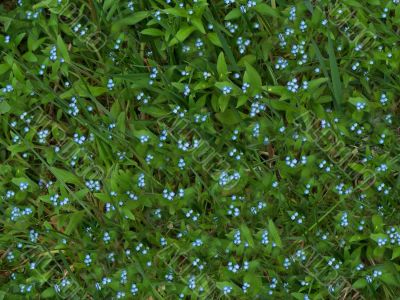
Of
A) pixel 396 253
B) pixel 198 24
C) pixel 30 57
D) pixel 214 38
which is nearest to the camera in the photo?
pixel 396 253

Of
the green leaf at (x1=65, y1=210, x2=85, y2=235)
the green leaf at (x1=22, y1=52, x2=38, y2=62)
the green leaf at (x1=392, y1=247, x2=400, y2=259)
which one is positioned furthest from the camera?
the green leaf at (x1=22, y1=52, x2=38, y2=62)

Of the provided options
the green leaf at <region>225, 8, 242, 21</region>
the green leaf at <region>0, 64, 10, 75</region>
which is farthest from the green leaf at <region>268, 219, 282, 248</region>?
the green leaf at <region>0, 64, 10, 75</region>

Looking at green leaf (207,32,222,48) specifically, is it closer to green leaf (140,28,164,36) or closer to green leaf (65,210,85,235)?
green leaf (140,28,164,36)

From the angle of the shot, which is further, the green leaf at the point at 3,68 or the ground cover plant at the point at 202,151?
the green leaf at the point at 3,68

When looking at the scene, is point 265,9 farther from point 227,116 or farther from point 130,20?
point 130,20

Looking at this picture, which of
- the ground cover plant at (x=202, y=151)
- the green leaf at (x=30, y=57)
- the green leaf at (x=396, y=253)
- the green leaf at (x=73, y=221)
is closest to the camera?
the green leaf at (x=396, y=253)

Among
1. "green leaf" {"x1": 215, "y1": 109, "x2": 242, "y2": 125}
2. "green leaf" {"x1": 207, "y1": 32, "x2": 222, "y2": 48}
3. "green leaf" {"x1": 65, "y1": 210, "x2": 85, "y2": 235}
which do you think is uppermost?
"green leaf" {"x1": 207, "y1": 32, "x2": 222, "y2": 48}

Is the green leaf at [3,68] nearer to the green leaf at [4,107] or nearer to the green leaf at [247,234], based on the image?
the green leaf at [4,107]

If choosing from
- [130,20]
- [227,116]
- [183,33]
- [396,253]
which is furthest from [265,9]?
[396,253]

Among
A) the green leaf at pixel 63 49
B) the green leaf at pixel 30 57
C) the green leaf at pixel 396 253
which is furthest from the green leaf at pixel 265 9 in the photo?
the green leaf at pixel 396 253
